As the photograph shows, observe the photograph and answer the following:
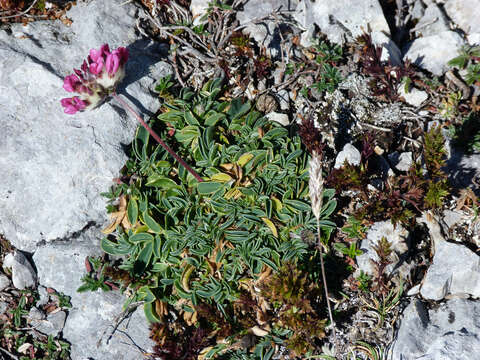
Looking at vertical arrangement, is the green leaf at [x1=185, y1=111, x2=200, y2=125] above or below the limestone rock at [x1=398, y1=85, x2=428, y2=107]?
above

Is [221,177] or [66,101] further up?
[66,101]

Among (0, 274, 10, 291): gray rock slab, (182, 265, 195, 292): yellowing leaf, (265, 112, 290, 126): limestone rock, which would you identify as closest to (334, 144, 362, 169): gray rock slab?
(265, 112, 290, 126): limestone rock

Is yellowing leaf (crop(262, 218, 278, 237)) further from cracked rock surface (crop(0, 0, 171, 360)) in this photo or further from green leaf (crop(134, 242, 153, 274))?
cracked rock surface (crop(0, 0, 171, 360))

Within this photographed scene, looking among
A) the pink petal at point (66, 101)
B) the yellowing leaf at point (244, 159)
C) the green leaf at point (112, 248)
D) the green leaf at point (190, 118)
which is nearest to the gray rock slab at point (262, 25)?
the green leaf at point (190, 118)

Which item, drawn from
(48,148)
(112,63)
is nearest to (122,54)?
(112,63)

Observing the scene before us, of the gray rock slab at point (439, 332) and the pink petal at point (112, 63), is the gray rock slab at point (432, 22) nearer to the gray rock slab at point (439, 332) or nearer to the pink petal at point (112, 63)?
the gray rock slab at point (439, 332)

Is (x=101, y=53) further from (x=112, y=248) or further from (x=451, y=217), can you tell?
(x=451, y=217)
